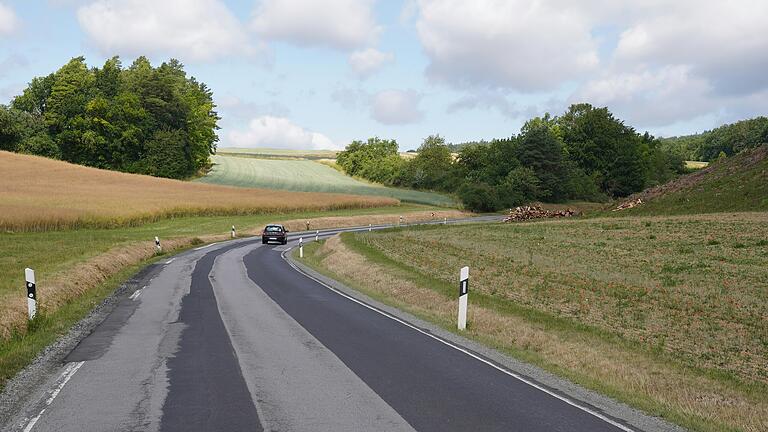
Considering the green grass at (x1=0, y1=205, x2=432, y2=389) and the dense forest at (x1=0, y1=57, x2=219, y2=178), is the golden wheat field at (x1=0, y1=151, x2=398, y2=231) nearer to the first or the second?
the green grass at (x1=0, y1=205, x2=432, y2=389)

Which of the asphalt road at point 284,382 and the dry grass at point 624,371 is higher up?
the asphalt road at point 284,382

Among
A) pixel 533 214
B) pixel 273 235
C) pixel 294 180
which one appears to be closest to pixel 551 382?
pixel 273 235

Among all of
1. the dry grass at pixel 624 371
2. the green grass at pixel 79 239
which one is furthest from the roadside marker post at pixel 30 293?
the dry grass at pixel 624 371

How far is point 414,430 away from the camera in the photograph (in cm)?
748

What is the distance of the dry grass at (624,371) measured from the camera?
891 cm

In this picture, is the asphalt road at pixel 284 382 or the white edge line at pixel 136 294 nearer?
the asphalt road at pixel 284 382

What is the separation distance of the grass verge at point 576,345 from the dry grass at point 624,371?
16 mm

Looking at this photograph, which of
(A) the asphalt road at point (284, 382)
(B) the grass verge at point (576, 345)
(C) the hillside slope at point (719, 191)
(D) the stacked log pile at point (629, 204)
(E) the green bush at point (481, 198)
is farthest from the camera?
(E) the green bush at point (481, 198)

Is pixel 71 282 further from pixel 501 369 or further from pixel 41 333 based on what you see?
pixel 501 369

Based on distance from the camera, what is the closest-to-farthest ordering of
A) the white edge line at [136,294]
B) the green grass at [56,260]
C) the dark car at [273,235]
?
the green grass at [56,260] → the white edge line at [136,294] → the dark car at [273,235]

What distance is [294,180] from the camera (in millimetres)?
120312

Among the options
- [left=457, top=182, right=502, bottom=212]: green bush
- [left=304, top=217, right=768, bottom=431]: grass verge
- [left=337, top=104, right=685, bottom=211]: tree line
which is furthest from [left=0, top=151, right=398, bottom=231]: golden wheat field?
[left=304, top=217, right=768, bottom=431]: grass verge

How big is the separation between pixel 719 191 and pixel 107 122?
83.7 meters

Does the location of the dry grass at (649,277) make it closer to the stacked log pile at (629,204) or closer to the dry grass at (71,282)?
the dry grass at (71,282)
